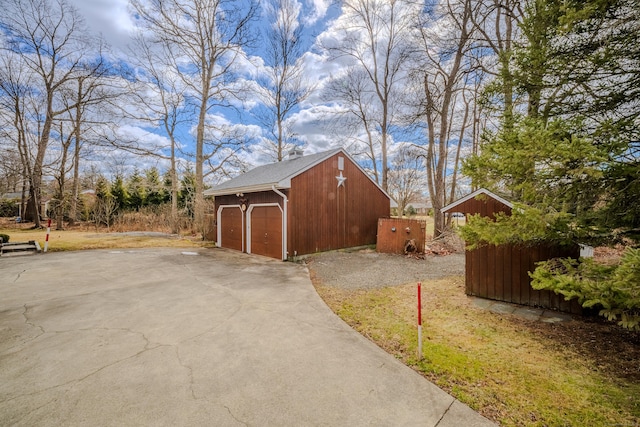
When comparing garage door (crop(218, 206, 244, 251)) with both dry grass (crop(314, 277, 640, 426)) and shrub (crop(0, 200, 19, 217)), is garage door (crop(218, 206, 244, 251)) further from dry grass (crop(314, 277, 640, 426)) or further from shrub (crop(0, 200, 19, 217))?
shrub (crop(0, 200, 19, 217))

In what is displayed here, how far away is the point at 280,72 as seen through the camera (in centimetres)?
2053

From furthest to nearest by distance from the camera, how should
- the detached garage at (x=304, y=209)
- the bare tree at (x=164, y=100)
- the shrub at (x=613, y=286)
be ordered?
the bare tree at (x=164, y=100), the detached garage at (x=304, y=209), the shrub at (x=613, y=286)

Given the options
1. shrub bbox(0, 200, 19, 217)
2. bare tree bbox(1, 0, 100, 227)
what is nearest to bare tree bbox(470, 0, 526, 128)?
bare tree bbox(1, 0, 100, 227)

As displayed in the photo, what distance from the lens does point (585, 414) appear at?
8.37 ft

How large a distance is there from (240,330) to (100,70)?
25.5 m

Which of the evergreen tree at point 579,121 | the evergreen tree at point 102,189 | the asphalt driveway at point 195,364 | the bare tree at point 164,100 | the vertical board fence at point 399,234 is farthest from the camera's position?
the evergreen tree at point 102,189

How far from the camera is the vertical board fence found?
11.4 m

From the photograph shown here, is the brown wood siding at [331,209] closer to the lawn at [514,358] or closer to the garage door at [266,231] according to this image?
the garage door at [266,231]

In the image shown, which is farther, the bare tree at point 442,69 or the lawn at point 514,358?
the bare tree at point 442,69

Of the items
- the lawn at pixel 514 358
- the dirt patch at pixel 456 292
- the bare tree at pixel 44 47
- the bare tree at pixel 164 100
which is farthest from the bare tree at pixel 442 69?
the bare tree at pixel 44 47

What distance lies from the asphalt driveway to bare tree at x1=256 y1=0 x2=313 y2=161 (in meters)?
16.9

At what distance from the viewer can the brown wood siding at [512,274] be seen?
5441mm

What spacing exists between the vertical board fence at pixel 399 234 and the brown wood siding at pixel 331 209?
130cm

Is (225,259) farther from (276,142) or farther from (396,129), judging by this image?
(396,129)
